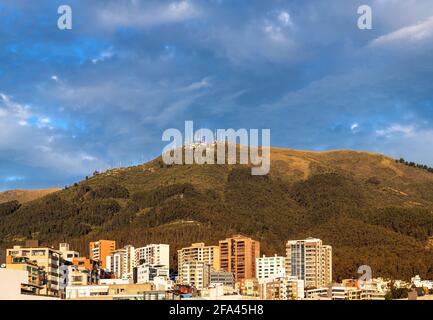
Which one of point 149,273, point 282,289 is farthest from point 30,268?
point 282,289

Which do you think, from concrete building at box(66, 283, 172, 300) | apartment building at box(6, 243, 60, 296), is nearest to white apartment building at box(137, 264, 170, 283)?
apartment building at box(6, 243, 60, 296)

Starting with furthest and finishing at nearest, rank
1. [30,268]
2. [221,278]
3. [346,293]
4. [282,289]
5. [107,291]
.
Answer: [221,278], [346,293], [282,289], [107,291], [30,268]

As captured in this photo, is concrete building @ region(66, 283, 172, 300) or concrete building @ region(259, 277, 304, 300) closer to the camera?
concrete building @ region(66, 283, 172, 300)

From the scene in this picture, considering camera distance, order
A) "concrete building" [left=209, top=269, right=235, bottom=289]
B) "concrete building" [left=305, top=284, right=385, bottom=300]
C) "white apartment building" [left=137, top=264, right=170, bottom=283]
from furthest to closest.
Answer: "concrete building" [left=209, top=269, right=235, bottom=289]
"white apartment building" [left=137, top=264, right=170, bottom=283]
"concrete building" [left=305, top=284, right=385, bottom=300]

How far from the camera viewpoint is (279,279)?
18362 centimetres

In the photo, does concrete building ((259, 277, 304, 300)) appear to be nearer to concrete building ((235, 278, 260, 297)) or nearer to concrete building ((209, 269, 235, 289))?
concrete building ((235, 278, 260, 297))

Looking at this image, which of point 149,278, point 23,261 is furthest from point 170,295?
point 149,278

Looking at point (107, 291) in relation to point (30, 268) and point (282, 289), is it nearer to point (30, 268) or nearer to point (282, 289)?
point (30, 268)

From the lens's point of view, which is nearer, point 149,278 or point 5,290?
point 5,290

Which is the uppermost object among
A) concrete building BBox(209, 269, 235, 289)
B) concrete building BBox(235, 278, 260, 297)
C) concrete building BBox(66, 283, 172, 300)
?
concrete building BBox(209, 269, 235, 289)
